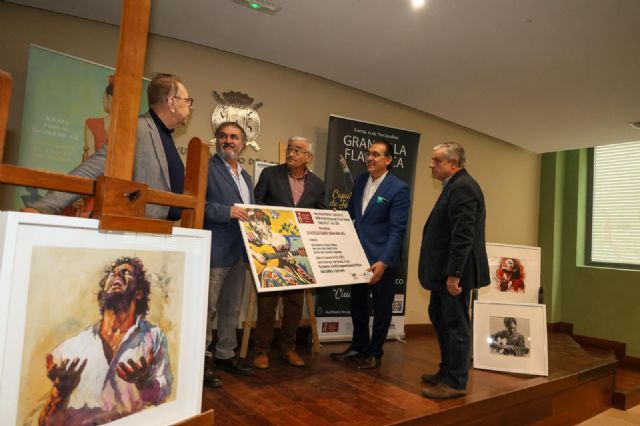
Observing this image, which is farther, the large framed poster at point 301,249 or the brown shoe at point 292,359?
the brown shoe at point 292,359

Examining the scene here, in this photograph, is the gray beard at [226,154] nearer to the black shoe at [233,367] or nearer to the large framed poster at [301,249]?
the large framed poster at [301,249]

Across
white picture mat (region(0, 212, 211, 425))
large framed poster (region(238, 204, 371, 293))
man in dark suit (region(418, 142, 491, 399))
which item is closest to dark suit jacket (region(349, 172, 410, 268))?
large framed poster (region(238, 204, 371, 293))

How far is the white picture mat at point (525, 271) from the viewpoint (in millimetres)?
3742

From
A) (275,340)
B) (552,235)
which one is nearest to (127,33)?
(275,340)

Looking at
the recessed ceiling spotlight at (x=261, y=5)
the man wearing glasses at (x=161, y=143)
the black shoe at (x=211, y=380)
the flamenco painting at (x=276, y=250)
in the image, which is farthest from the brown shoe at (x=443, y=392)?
the recessed ceiling spotlight at (x=261, y=5)

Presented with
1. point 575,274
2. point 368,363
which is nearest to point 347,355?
point 368,363

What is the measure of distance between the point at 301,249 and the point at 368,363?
1005 mm

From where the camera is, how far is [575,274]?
5.70 meters

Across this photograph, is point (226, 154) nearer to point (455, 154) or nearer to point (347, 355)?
point (455, 154)

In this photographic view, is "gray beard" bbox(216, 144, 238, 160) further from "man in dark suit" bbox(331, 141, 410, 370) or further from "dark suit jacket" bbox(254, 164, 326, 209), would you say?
"man in dark suit" bbox(331, 141, 410, 370)

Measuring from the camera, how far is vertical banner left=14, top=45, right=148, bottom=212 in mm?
2508

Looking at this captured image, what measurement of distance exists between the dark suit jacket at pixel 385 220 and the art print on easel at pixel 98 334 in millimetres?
2057

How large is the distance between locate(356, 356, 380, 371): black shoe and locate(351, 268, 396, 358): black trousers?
3cm

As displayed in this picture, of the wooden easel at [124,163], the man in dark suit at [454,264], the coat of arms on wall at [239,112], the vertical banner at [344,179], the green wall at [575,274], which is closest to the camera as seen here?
the wooden easel at [124,163]
